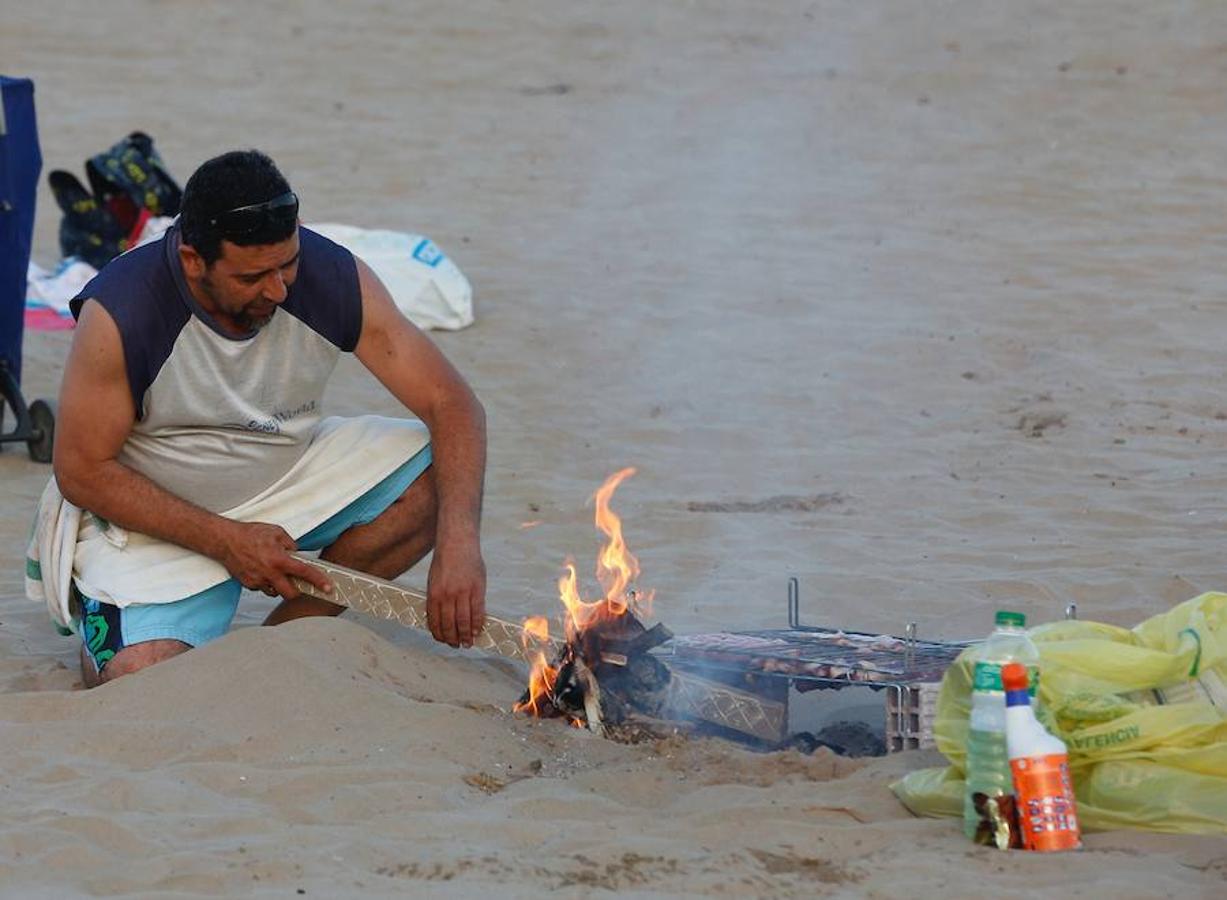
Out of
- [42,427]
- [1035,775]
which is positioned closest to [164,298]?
[1035,775]

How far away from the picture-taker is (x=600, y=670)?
172 inches

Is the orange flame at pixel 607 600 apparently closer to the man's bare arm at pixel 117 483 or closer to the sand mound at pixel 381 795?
the sand mound at pixel 381 795

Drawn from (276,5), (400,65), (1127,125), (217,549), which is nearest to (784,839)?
(217,549)

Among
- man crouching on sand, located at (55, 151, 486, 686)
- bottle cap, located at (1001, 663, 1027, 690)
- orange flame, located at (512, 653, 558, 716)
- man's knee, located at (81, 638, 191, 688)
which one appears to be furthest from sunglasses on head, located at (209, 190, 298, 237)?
bottle cap, located at (1001, 663, 1027, 690)

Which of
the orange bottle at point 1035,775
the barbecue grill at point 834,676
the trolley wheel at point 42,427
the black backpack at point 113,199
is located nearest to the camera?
the orange bottle at point 1035,775

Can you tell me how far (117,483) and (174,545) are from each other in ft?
0.78

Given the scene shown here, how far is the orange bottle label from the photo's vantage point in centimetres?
337

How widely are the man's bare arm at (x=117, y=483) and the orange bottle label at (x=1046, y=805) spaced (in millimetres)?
1833

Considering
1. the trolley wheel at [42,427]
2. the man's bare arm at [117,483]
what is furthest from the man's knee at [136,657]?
the trolley wheel at [42,427]

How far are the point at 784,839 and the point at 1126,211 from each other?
24.0ft

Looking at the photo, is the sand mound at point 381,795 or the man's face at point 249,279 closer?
the sand mound at point 381,795

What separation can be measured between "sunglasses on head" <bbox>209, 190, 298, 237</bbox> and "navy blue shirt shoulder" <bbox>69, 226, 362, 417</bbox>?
26cm

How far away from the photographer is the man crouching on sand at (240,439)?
4.34m

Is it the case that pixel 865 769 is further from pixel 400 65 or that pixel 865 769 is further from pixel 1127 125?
pixel 400 65
